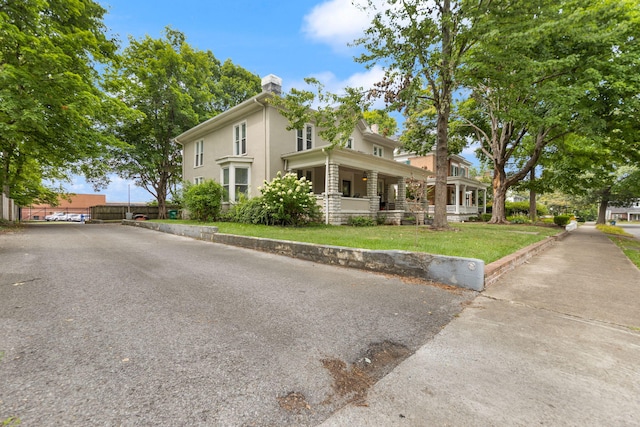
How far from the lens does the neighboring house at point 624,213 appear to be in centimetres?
5754

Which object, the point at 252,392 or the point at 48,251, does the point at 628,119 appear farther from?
the point at 48,251

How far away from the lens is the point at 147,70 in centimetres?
1834

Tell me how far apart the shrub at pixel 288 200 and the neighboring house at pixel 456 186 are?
12780 millimetres

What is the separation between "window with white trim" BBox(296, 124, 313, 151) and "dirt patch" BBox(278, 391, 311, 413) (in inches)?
571

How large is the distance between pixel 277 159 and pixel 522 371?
1332 centimetres

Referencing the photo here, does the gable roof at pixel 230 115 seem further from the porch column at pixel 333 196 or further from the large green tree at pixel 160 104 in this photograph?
the porch column at pixel 333 196

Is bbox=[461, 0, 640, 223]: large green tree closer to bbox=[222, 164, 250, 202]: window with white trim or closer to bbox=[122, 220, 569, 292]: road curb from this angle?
bbox=[122, 220, 569, 292]: road curb

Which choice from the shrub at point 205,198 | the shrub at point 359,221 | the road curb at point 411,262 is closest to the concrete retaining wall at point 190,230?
the shrub at point 205,198

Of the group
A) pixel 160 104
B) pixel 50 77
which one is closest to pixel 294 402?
pixel 50 77

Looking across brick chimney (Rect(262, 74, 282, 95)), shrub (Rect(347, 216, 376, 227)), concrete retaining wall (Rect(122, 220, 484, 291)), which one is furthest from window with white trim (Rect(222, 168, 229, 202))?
concrete retaining wall (Rect(122, 220, 484, 291))

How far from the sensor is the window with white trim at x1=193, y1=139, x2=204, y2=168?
729 inches

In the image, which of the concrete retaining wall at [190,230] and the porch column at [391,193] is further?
the porch column at [391,193]

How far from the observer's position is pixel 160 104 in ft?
64.8

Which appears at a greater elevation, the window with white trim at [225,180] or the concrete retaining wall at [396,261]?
the window with white trim at [225,180]
